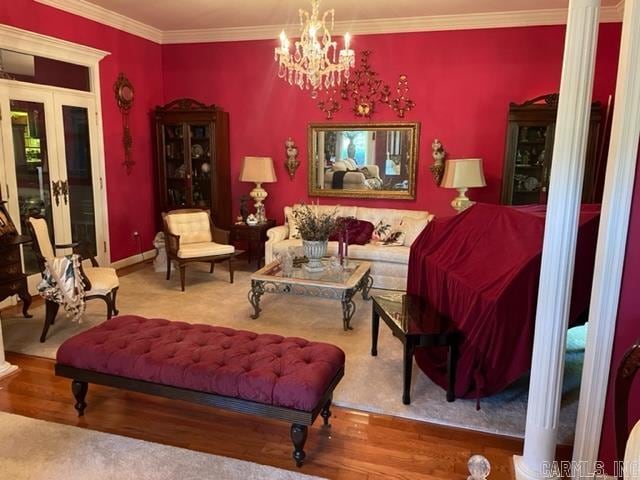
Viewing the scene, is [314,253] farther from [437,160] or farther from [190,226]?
[437,160]

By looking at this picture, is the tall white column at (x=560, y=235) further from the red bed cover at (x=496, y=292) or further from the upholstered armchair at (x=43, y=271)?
the upholstered armchair at (x=43, y=271)

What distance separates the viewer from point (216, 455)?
7.98 feet

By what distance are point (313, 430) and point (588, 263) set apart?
1.89m

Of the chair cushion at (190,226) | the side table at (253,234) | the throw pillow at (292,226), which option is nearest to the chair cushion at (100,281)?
the chair cushion at (190,226)

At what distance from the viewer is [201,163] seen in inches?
256

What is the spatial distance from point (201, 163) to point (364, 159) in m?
2.22

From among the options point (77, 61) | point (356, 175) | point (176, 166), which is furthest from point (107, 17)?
point (356, 175)

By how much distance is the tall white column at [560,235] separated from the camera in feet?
6.32

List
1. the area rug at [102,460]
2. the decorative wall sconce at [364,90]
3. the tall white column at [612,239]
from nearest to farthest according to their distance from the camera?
the tall white column at [612,239]
the area rug at [102,460]
the decorative wall sconce at [364,90]

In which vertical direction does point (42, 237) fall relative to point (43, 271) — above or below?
above

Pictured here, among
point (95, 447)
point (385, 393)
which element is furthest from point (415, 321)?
point (95, 447)

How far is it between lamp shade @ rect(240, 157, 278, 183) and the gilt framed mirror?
0.59m

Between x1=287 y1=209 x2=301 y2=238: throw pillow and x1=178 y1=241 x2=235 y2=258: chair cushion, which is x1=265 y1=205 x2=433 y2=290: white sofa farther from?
x1=178 y1=241 x2=235 y2=258: chair cushion

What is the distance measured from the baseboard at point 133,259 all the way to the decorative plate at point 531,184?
4.85 meters
